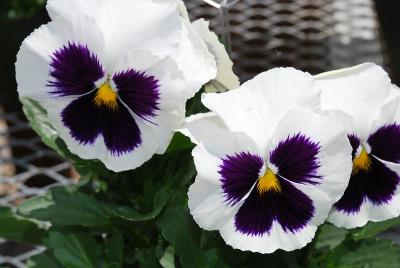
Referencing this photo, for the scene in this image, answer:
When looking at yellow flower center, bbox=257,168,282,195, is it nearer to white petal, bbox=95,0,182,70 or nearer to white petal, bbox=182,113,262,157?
white petal, bbox=182,113,262,157

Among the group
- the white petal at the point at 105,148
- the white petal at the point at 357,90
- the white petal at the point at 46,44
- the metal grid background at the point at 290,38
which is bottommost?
the metal grid background at the point at 290,38

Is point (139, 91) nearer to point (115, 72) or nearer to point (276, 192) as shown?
point (115, 72)

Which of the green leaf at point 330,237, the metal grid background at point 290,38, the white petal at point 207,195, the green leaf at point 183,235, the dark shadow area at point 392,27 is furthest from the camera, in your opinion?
the metal grid background at point 290,38

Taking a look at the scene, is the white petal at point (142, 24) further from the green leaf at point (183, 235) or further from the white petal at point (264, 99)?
the green leaf at point (183, 235)

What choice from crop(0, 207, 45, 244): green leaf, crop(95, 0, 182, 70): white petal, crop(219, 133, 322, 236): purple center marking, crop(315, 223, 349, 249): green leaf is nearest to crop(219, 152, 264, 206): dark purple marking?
crop(219, 133, 322, 236): purple center marking

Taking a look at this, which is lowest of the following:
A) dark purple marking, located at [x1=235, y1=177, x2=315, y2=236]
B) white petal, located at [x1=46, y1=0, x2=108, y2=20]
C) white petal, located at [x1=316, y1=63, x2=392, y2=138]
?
dark purple marking, located at [x1=235, y1=177, x2=315, y2=236]

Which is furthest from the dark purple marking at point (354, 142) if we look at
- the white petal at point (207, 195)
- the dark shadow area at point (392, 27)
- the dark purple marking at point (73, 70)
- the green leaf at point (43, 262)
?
the dark shadow area at point (392, 27)
